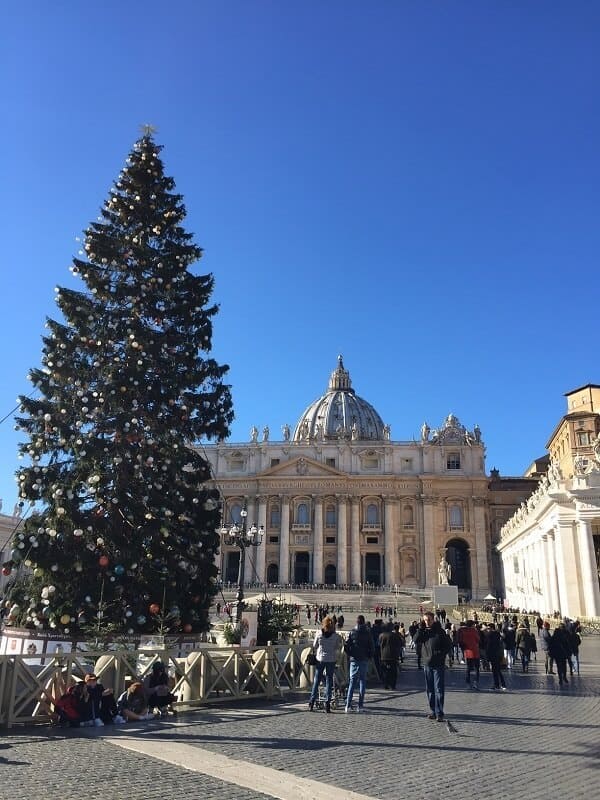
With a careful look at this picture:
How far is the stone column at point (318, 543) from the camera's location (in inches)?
2713

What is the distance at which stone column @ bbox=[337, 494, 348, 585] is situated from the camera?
224ft

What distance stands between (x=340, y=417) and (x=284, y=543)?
33.9 m

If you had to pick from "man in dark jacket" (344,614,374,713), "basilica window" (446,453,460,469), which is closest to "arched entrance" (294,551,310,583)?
"basilica window" (446,453,460,469)

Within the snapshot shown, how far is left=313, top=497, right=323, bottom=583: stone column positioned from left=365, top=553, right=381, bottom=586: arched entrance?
17.3 ft

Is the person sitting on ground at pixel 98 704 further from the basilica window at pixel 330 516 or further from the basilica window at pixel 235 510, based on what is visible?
the basilica window at pixel 235 510

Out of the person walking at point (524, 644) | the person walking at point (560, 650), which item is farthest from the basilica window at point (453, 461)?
the person walking at point (560, 650)

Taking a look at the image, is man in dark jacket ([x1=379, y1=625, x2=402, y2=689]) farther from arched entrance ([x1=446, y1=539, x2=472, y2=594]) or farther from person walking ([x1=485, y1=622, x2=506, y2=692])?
arched entrance ([x1=446, y1=539, x2=472, y2=594])

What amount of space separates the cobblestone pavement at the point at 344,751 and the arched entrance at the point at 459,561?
61.4 metres

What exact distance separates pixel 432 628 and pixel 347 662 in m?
4.01

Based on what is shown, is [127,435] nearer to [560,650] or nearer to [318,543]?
[560,650]

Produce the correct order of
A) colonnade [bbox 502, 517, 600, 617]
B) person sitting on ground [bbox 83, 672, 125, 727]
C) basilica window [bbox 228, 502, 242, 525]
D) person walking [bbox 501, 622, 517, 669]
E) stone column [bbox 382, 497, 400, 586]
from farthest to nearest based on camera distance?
basilica window [bbox 228, 502, 242, 525] < stone column [bbox 382, 497, 400, 586] < colonnade [bbox 502, 517, 600, 617] < person walking [bbox 501, 622, 517, 669] < person sitting on ground [bbox 83, 672, 125, 727]

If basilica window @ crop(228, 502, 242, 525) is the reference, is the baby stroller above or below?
below

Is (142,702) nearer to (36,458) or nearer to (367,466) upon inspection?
(36,458)

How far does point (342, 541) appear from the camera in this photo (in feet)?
229
